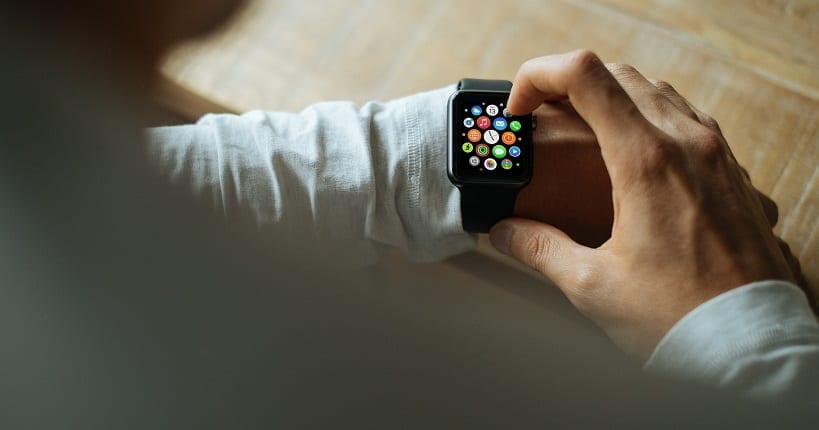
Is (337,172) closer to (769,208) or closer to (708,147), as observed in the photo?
(708,147)

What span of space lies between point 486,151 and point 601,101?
0.41 feet

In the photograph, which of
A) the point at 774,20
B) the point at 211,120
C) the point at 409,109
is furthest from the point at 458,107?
the point at 774,20

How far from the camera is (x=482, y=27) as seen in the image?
2.66 ft

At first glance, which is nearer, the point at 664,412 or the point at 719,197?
the point at 664,412

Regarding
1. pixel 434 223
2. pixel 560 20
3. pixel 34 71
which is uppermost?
pixel 560 20

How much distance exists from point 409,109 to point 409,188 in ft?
0.27

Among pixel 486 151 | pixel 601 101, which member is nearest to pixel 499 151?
pixel 486 151

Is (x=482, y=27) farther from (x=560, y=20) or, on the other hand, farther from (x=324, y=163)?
(x=324, y=163)

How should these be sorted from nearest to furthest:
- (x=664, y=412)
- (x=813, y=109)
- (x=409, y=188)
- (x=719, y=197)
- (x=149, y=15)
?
(x=664, y=412), (x=719, y=197), (x=409, y=188), (x=813, y=109), (x=149, y=15)

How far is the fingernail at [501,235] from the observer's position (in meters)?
0.59

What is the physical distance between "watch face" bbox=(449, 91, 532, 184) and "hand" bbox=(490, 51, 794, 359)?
8cm

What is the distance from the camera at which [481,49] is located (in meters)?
0.80

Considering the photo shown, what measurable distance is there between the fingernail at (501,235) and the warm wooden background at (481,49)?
10.2 inches

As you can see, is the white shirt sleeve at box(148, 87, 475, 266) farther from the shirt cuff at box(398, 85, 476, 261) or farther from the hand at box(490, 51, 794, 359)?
the hand at box(490, 51, 794, 359)
